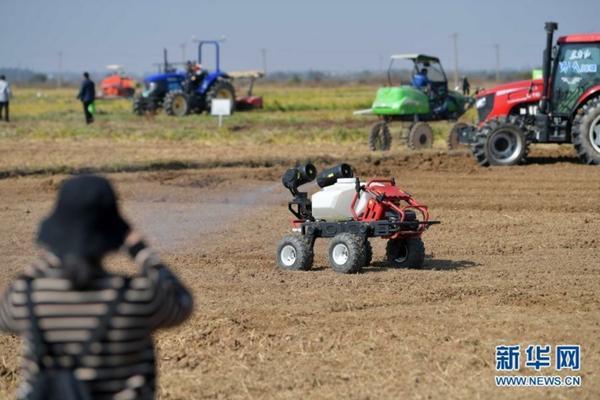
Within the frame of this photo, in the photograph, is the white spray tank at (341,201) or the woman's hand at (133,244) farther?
the white spray tank at (341,201)

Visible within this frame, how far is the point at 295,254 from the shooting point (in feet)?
36.3

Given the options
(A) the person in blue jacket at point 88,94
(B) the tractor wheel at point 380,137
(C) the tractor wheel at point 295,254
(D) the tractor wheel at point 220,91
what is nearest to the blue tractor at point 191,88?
(D) the tractor wheel at point 220,91

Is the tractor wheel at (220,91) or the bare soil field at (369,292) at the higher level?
the tractor wheel at (220,91)

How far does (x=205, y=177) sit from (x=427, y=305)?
1029 centimetres

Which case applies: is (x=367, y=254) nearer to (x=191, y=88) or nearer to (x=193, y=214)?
(x=193, y=214)

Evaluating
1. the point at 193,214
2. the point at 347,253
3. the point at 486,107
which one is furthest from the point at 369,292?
the point at 486,107

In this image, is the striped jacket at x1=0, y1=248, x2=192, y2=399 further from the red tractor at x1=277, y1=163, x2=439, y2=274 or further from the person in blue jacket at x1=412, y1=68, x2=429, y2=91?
the person in blue jacket at x1=412, y1=68, x2=429, y2=91

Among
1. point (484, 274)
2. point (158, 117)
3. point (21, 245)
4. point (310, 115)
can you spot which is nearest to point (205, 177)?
point (21, 245)

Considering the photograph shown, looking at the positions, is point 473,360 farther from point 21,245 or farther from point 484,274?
point 21,245

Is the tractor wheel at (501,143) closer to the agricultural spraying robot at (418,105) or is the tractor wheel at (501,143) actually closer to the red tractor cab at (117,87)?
the agricultural spraying robot at (418,105)

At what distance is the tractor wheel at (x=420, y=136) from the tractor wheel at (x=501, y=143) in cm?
412

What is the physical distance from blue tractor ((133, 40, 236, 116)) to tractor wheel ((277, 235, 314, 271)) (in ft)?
96.6

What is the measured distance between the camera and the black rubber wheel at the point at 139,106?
134 ft

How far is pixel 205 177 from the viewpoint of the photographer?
19.0 metres
